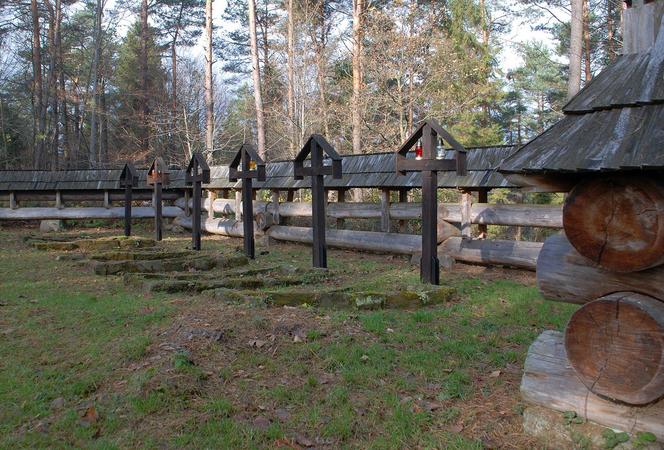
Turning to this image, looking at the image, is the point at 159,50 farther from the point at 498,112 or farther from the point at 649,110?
the point at 649,110

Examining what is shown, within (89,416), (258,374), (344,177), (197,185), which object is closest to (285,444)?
(258,374)

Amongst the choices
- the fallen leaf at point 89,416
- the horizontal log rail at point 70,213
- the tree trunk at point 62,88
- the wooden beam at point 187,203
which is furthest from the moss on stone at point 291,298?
the tree trunk at point 62,88

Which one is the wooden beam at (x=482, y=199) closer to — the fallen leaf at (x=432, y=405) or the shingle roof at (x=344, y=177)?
the shingle roof at (x=344, y=177)

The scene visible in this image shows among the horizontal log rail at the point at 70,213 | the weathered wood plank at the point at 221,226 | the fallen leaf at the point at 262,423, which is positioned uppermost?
the horizontal log rail at the point at 70,213

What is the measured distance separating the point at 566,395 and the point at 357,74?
17704mm

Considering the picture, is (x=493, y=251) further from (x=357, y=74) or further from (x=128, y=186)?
(x=357, y=74)

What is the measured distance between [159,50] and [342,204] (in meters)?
22.1

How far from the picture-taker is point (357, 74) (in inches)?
791

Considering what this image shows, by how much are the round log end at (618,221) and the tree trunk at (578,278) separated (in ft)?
0.53

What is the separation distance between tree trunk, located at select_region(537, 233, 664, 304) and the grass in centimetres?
104

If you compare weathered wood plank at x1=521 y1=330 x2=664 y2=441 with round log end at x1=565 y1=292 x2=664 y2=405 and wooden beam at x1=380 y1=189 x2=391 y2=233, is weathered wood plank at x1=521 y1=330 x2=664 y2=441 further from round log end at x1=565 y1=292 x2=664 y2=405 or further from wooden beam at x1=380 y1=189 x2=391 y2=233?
wooden beam at x1=380 y1=189 x2=391 y2=233

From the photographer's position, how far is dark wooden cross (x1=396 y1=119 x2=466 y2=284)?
341 inches

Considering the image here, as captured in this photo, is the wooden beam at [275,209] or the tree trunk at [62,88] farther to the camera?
the tree trunk at [62,88]

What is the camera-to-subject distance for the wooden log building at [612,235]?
3.23 meters
